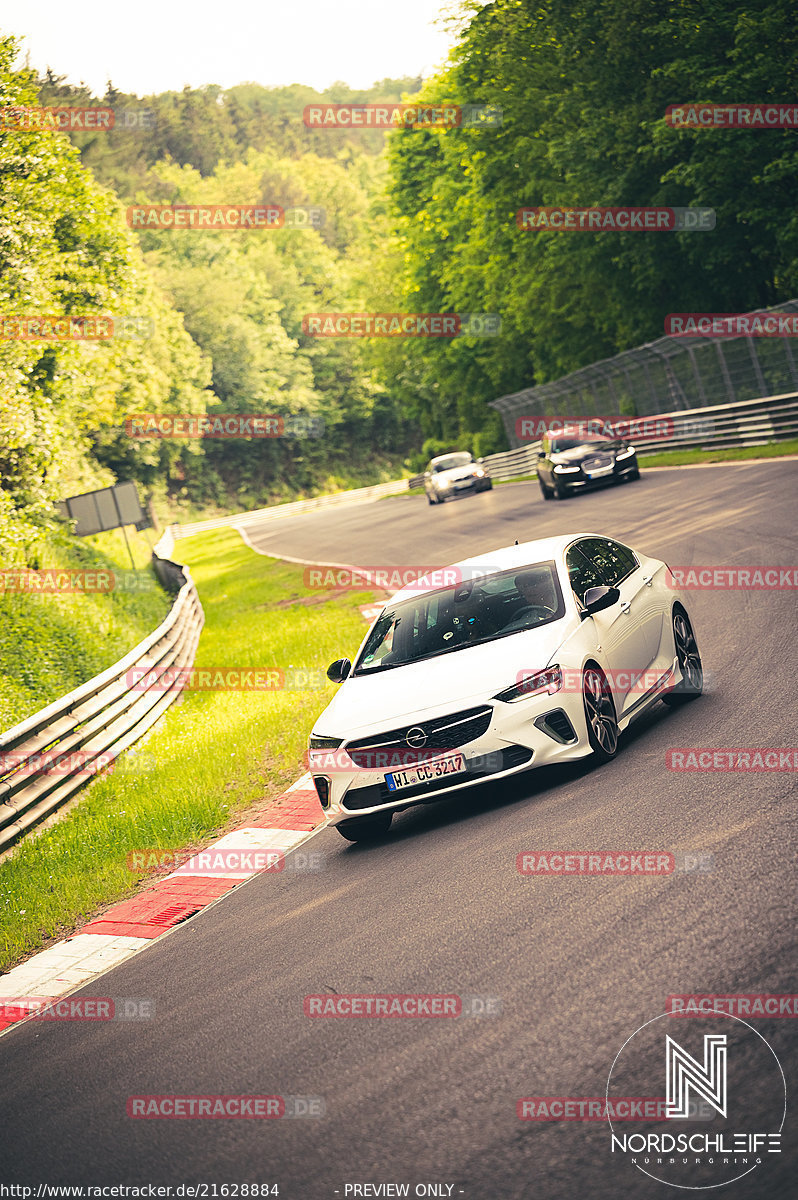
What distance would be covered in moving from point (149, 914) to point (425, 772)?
2.03 meters

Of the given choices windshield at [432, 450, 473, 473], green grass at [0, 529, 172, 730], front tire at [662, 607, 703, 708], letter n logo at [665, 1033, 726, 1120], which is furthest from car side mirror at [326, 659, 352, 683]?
Answer: windshield at [432, 450, 473, 473]

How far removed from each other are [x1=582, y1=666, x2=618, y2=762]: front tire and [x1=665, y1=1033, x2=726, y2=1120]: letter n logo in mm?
3795

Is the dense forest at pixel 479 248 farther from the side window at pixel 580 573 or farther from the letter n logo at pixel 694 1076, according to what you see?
the letter n logo at pixel 694 1076

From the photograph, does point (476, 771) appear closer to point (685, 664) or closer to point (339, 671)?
point (339, 671)

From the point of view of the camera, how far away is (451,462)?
4631cm

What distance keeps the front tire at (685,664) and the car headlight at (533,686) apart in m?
1.92

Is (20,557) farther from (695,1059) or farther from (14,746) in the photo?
(695,1059)

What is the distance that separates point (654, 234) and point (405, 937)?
115 feet

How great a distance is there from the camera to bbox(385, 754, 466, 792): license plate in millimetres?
7512

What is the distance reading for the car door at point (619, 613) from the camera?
8320mm

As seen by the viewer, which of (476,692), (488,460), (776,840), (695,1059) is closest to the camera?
(695,1059)

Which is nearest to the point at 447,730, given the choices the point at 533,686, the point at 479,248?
the point at 533,686

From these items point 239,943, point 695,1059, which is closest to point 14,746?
point 239,943

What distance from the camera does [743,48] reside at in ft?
100
